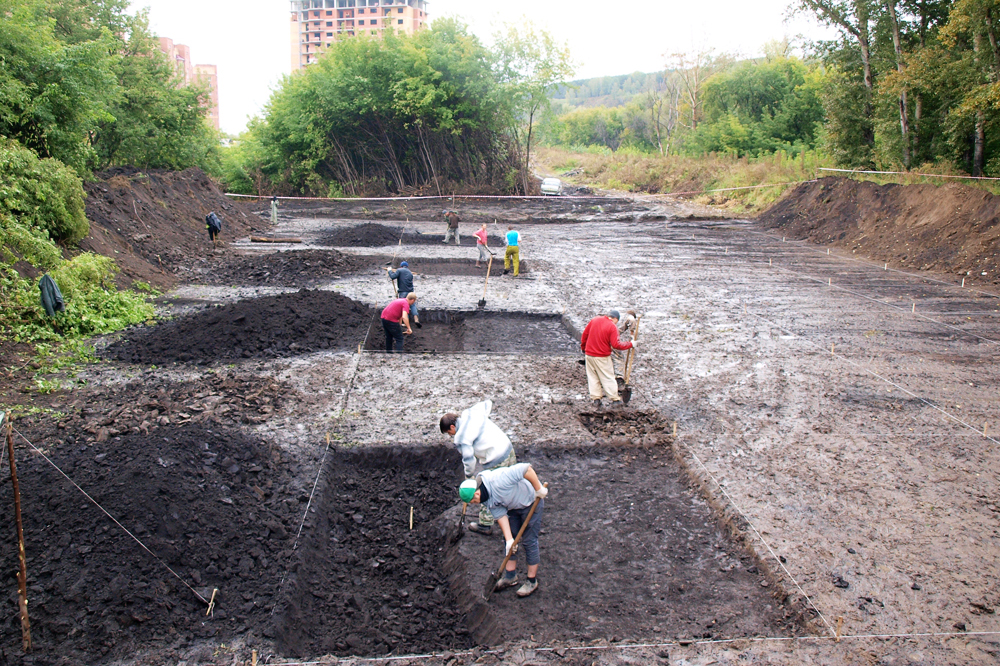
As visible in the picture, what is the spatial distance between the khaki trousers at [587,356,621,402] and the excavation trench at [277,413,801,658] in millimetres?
1510

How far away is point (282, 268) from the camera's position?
18188 millimetres

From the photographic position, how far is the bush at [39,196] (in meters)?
13.2

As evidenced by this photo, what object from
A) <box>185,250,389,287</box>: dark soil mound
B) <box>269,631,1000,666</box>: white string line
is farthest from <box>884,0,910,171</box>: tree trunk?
<box>269,631,1000,666</box>: white string line

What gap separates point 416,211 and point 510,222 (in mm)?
5664

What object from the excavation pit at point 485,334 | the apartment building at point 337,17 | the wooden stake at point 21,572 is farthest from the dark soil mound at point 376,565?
the apartment building at point 337,17

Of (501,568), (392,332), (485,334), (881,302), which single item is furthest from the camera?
(881,302)

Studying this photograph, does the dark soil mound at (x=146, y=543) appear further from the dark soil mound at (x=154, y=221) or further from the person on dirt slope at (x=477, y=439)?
the dark soil mound at (x=154, y=221)

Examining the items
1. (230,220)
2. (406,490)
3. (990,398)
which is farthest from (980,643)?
(230,220)

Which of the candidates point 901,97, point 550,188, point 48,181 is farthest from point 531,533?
point 550,188

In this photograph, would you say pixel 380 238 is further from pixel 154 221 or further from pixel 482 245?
pixel 154 221

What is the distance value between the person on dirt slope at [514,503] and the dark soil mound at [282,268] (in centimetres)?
1259

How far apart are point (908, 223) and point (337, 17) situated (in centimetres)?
11362

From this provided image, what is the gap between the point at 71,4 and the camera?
2588 cm

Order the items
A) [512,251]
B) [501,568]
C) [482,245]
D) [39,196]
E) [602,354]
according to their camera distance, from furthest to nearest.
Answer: [482,245]
[512,251]
[39,196]
[602,354]
[501,568]
